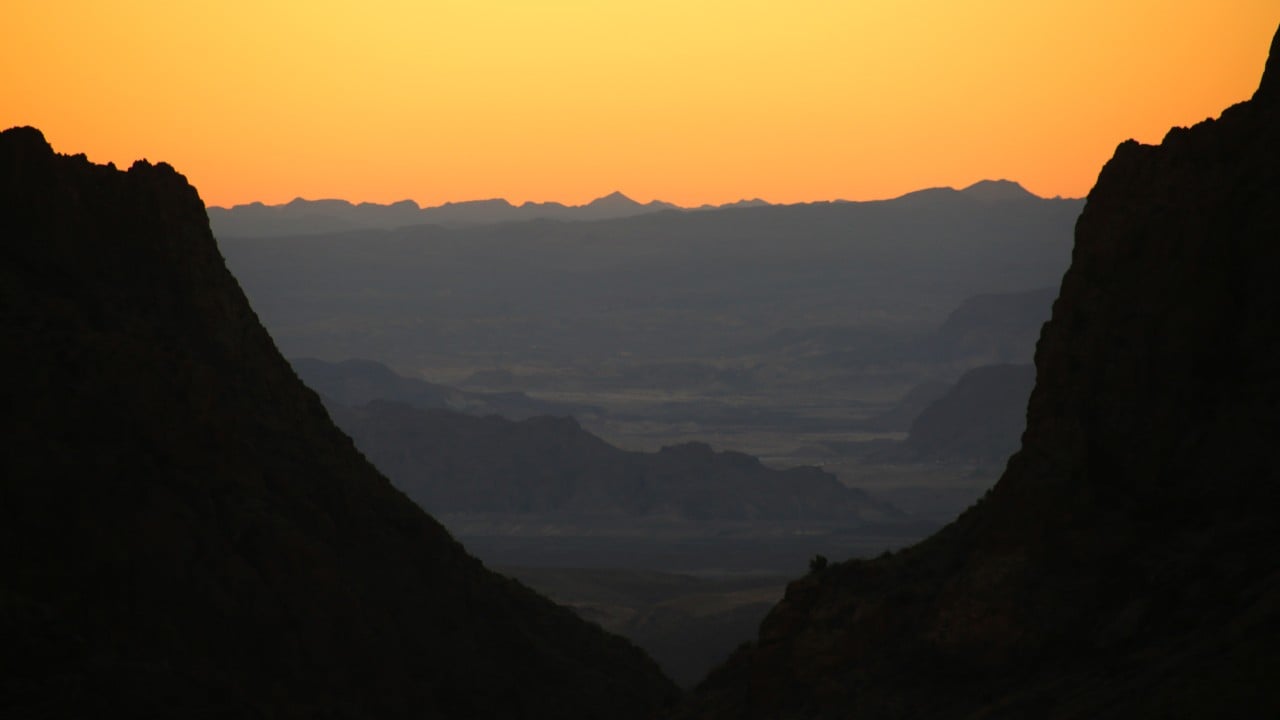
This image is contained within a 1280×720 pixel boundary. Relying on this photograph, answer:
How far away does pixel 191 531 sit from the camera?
3534 centimetres

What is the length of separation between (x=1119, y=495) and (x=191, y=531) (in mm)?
17193

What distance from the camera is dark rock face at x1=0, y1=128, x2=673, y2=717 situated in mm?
32469

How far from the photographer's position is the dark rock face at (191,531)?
32469 millimetres

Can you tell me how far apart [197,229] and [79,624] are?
13.5m

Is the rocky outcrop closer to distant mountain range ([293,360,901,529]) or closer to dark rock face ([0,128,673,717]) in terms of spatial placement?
distant mountain range ([293,360,901,529])

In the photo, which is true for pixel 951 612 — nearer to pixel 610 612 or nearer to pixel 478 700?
pixel 478 700

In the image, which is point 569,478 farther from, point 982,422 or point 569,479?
point 982,422

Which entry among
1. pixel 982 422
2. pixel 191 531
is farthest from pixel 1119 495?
pixel 982 422

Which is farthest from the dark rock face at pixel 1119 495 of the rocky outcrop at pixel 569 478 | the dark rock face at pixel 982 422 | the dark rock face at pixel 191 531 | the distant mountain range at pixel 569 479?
the dark rock face at pixel 982 422

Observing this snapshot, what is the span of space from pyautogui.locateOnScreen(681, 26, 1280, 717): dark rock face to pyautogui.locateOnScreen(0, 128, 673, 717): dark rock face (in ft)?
27.6

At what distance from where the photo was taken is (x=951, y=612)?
31297 millimetres

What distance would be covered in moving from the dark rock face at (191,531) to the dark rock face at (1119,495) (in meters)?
8.40

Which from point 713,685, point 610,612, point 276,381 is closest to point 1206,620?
point 713,685

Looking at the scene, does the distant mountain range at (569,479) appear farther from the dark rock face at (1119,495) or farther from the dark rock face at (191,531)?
the dark rock face at (1119,495)
